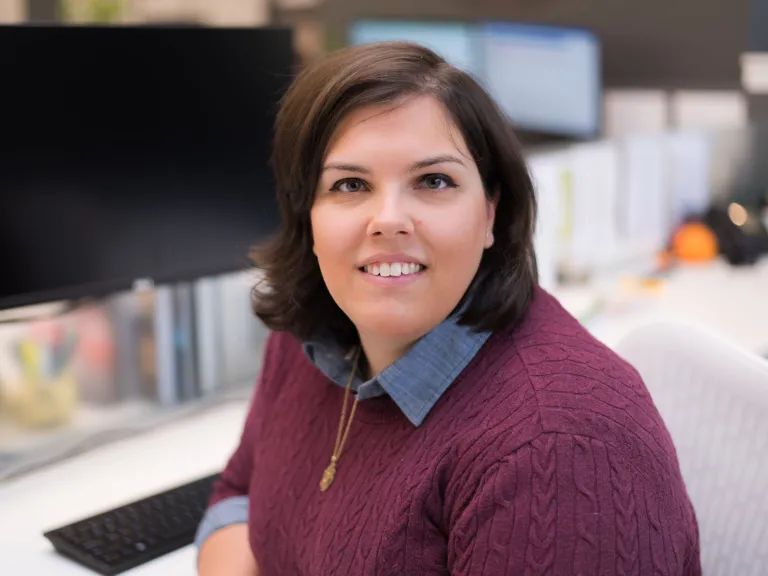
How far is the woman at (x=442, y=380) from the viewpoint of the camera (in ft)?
2.73

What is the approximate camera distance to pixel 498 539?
0.83 metres

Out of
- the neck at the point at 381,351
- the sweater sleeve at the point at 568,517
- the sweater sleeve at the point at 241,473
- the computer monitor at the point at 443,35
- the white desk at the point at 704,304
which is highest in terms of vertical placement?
the computer monitor at the point at 443,35

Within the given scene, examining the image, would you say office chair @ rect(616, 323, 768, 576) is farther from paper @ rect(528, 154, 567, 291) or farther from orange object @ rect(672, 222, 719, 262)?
orange object @ rect(672, 222, 719, 262)

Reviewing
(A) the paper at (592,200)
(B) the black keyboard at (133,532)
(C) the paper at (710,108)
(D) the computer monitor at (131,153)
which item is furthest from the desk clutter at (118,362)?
(C) the paper at (710,108)

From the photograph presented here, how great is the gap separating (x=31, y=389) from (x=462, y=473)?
0.87 metres

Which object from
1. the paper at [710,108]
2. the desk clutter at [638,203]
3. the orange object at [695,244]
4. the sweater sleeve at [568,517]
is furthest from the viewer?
the paper at [710,108]

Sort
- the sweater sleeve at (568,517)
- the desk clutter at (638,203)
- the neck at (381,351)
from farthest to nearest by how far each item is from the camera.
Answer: the desk clutter at (638,203) → the neck at (381,351) → the sweater sleeve at (568,517)

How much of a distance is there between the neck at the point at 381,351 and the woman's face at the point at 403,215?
0.05 metres

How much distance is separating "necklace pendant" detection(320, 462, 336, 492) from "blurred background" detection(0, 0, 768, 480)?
56 cm

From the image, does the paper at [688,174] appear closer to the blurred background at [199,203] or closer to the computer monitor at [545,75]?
the blurred background at [199,203]

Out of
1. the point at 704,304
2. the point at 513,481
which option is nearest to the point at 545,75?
the point at 704,304

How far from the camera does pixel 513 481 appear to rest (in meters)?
0.83

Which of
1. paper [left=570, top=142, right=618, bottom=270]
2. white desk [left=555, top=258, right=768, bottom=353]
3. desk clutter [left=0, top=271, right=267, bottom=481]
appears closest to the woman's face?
desk clutter [left=0, top=271, right=267, bottom=481]

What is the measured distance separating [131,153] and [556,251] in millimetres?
1071
